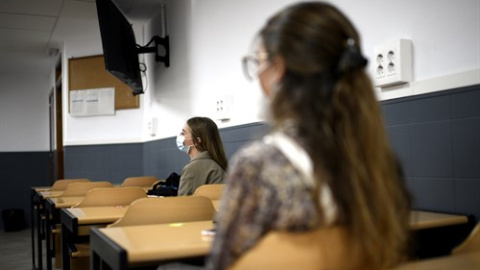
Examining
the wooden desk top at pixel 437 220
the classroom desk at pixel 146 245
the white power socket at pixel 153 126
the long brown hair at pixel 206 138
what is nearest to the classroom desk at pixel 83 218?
the classroom desk at pixel 146 245

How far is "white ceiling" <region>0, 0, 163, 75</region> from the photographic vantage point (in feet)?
17.2

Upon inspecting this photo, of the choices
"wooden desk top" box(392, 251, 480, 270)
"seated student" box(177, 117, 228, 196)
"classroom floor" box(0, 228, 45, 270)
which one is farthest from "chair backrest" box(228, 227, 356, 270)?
"classroom floor" box(0, 228, 45, 270)

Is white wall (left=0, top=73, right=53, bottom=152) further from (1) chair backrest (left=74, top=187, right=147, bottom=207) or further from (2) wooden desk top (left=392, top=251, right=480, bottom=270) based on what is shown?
(2) wooden desk top (left=392, top=251, right=480, bottom=270)

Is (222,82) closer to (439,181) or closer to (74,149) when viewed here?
(439,181)

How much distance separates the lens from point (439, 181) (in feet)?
6.63

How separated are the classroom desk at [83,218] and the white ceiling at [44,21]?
3.26 m

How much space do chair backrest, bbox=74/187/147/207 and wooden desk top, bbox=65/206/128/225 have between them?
0.30 ft

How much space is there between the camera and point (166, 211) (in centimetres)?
193

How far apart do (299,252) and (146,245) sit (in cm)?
57

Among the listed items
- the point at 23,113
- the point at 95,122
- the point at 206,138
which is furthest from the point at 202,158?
the point at 23,113

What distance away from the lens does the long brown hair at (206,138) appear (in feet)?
11.0

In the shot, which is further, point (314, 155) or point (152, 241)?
point (152, 241)

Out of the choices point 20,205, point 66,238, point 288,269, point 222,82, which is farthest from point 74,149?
point 288,269

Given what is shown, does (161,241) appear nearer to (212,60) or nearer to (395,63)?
(395,63)
